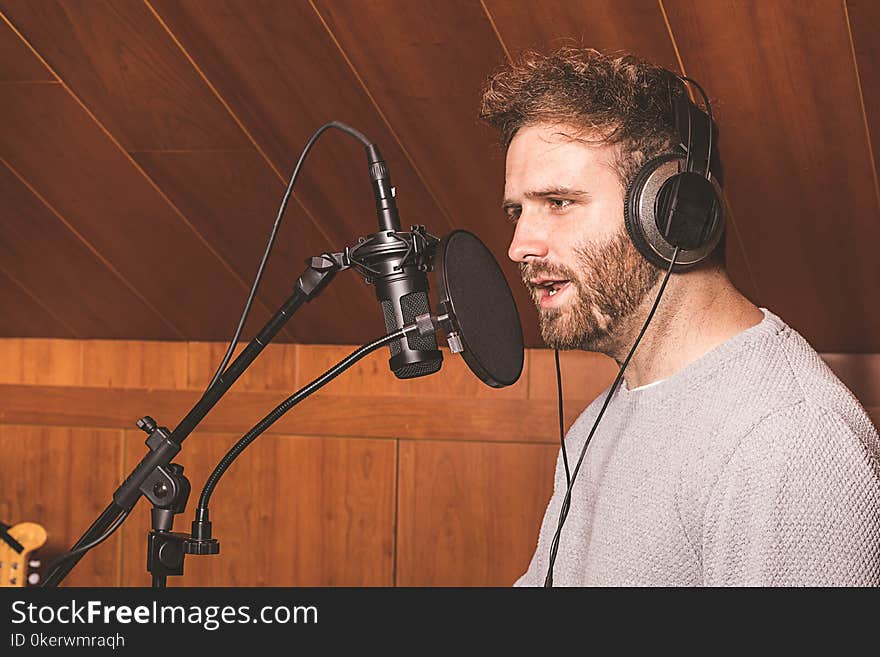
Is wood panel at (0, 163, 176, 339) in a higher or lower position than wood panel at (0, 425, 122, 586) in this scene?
higher

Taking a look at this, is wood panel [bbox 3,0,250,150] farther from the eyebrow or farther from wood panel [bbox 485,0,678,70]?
the eyebrow

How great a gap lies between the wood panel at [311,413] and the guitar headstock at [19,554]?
0.33 metres

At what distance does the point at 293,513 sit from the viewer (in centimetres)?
254

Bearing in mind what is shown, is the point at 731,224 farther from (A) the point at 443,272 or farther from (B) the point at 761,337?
(A) the point at 443,272

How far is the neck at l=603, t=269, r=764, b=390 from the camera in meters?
1.18

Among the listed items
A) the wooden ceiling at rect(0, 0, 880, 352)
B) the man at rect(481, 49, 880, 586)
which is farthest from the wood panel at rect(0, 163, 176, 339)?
the man at rect(481, 49, 880, 586)

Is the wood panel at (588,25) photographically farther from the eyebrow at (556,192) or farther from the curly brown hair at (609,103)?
the eyebrow at (556,192)

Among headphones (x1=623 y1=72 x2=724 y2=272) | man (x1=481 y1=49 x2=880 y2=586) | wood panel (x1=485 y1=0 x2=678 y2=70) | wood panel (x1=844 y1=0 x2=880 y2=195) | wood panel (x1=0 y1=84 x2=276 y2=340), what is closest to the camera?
man (x1=481 y1=49 x2=880 y2=586)

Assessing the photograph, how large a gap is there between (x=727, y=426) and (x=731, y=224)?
0.96 meters

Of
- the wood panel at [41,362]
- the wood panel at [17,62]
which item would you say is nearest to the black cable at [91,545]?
the wood panel at [17,62]

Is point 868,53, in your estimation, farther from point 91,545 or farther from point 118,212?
point 118,212

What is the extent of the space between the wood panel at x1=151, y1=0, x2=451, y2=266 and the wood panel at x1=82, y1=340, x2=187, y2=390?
0.67 meters

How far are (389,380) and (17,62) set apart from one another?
105 centimetres

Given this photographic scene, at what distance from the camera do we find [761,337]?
44.5 inches
